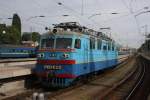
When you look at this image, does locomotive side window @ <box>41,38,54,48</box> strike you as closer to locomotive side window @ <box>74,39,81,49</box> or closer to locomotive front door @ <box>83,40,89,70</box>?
locomotive side window @ <box>74,39,81,49</box>

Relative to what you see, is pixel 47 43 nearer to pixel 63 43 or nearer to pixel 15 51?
pixel 63 43

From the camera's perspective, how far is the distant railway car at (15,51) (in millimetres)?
38562

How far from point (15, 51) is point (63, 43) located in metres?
25.3

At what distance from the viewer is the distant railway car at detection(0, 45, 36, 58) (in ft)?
127

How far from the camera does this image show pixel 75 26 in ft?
61.6

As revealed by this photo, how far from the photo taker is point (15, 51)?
41.1m

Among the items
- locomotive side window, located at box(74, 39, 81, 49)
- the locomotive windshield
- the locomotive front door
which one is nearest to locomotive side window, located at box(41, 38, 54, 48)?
the locomotive windshield

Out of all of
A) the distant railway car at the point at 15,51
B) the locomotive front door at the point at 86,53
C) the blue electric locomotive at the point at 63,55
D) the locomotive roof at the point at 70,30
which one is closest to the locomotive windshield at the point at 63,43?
the blue electric locomotive at the point at 63,55

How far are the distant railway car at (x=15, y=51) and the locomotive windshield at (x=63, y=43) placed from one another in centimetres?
2233

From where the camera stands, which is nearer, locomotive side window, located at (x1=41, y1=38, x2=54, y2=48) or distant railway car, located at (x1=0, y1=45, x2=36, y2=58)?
locomotive side window, located at (x1=41, y1=38, x2=54, y2=48)

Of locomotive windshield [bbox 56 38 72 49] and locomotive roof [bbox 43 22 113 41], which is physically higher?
locomotive roof [bbox 43 22 113 41]

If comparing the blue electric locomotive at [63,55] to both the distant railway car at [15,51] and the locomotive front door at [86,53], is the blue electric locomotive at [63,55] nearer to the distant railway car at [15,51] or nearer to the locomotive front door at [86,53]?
the locomotive front door at [86,53]

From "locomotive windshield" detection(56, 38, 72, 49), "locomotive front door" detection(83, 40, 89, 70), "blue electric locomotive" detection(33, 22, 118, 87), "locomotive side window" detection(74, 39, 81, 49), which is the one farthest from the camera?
"locomotive front door" detection(83, 40, 89, 70)

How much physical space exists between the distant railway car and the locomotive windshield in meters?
22.3
